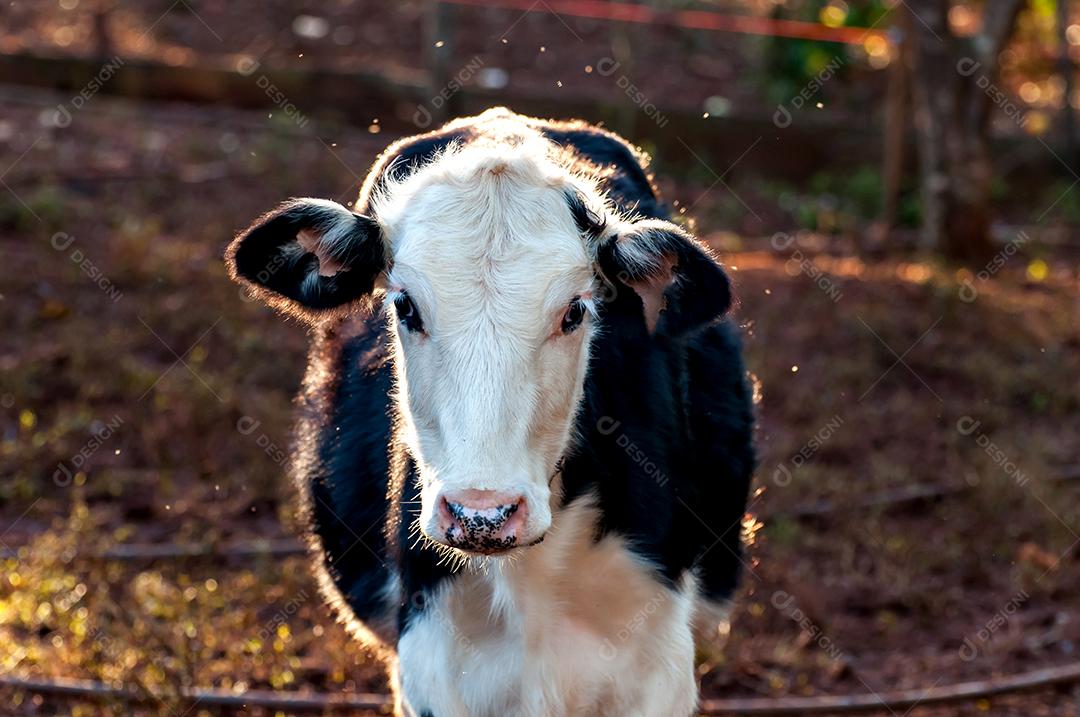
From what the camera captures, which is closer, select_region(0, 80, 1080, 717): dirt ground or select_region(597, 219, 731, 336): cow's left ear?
select_region(597, 219, 731, 336): cow's left ear

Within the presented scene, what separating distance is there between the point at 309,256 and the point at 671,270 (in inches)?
37.3

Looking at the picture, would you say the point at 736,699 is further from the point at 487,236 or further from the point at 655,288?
the point at 487,236

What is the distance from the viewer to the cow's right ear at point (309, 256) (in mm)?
3736

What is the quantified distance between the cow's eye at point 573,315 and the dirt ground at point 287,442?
167 cm

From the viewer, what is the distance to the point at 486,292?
3.45 m

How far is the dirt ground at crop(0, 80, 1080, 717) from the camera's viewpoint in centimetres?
560

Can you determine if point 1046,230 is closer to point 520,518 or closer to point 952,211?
point 952,211

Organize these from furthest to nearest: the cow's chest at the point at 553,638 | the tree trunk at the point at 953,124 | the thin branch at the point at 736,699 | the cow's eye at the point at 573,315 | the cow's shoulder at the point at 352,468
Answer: the tree trunk at the point at 953,124 → the thin branch at the point at 736,699 → the cow's shoulder at the point at 352,468 → the cow's chest at the point at 553,638 → the cow's eye at the point at 573,315

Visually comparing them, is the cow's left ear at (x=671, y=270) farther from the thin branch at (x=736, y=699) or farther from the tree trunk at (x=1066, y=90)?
the tree trunk at (x=1066, y=90)

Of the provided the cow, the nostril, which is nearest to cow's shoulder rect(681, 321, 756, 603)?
the cow

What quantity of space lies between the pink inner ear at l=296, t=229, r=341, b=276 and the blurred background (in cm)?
190

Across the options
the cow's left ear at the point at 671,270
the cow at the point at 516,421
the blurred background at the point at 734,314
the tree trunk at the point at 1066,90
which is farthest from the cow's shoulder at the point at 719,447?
the tree trunk at the point at 1066,90

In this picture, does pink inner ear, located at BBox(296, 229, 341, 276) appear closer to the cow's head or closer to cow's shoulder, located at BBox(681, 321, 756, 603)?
the cow's head

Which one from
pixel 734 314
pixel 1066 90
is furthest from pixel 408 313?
pixel 1066 90
